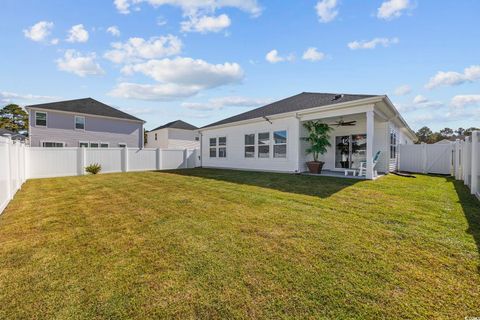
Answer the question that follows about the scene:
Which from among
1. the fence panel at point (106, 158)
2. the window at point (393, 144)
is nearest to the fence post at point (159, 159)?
the fence panel at point (106, 158)

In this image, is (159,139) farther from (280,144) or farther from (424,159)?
(424,159)

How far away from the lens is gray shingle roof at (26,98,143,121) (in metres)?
17.0

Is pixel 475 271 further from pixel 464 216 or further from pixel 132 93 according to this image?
pixel 132 93

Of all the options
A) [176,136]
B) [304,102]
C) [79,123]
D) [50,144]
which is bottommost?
[50,144]

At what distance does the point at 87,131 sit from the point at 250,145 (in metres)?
14.1

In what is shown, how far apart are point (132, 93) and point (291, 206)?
22.9m

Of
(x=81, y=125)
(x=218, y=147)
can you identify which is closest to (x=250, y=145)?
(x=218, y=147)

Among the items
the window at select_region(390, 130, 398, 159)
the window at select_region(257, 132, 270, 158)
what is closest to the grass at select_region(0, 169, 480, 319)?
the window at select_region(390, 130, 398, 159)

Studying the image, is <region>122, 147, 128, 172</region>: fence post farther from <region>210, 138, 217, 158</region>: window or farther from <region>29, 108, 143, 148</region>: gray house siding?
<region>29, 108, 143, 148</region>: gray house siding

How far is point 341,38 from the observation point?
9.58 metres

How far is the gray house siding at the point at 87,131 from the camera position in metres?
16.5

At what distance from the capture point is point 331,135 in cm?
1216

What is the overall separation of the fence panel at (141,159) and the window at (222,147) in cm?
455

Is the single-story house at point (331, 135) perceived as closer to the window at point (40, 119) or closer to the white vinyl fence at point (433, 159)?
the white vinyl fence at point (433, 159)
